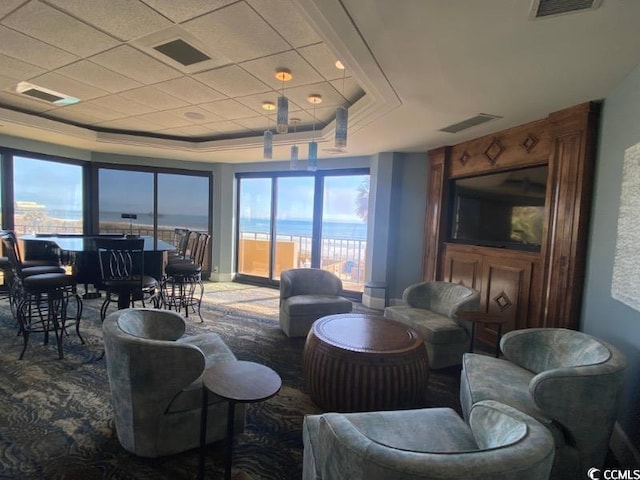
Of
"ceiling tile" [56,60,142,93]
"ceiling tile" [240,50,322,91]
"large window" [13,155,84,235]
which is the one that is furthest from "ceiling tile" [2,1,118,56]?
"large window" [13,155,84,235]

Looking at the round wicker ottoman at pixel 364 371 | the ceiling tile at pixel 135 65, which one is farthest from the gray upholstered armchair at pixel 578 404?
the ceiling tile at pixel 135 65

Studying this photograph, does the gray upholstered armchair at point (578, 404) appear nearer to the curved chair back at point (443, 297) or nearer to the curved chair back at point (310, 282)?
the curved chair back at point (443, 297)

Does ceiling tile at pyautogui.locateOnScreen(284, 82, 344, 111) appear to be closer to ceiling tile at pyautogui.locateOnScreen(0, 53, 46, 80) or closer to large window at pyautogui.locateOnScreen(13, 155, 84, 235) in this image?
ceiling tile at pyautogui.locateOnScreen(0, 53, 46, 80)

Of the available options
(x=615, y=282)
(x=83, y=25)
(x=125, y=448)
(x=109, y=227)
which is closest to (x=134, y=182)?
(x=109, y=227)

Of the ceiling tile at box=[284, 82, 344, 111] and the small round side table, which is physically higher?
the ceiling tile at box=[284, 82, 344, 111]

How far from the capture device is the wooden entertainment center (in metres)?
2.81

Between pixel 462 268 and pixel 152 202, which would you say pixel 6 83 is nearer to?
pixel 152 202

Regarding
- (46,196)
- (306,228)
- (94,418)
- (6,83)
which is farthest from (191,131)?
(94,418)

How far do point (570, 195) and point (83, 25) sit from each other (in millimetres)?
3956

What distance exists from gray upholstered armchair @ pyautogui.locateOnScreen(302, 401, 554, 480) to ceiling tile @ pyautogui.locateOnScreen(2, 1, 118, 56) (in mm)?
2935

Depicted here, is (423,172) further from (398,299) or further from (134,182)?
(134,182)

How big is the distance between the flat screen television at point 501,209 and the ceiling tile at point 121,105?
162 inches

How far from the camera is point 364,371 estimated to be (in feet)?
7.34

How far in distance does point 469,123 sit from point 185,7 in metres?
2.78
